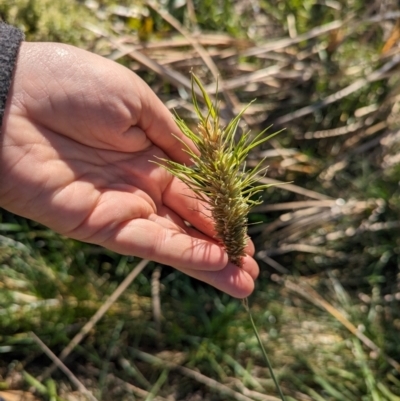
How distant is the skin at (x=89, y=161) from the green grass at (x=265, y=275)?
2.10 ft

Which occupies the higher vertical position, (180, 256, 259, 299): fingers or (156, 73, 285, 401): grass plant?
(156, 73, 285, 401): grass plant

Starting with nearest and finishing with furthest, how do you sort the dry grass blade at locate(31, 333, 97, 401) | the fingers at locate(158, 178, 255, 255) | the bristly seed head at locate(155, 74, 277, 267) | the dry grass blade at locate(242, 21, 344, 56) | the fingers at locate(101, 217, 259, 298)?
the bristly seed head at locate(155, 74, 277, 267)
the fingers at locate(101, 217, 259, 298)
the fingers at locate(158, 178, 255, 255)
the dry grass blade at locate(31, 333, 97, 401)
the dry grass blade at locate(242, 21, 344, 56)

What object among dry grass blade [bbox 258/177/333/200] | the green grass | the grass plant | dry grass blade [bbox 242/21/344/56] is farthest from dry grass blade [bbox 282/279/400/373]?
dry grass blade [bbox 242/21/344/56]

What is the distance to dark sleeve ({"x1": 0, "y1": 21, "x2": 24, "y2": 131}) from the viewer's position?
6.49ft

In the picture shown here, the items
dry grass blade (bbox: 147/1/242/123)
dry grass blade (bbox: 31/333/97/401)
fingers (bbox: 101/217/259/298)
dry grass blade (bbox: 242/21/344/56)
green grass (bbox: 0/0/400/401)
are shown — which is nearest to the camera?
fingers (bbox: 101/217/259/298)

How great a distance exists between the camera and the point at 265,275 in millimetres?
2848

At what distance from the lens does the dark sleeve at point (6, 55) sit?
77.9 inches

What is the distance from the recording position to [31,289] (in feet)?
8.48

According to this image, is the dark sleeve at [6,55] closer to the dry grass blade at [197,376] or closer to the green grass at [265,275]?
the green grass at [265,275]

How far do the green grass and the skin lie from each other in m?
0.64

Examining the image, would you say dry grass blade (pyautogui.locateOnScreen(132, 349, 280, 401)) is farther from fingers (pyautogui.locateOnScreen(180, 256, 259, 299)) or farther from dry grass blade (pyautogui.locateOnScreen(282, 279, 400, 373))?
fingers (pyautogui.locateOnScreen(180, 256, 259, 299))

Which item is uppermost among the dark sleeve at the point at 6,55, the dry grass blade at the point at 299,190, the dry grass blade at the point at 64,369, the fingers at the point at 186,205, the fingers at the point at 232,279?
the dark sleeve at the point at 6,55

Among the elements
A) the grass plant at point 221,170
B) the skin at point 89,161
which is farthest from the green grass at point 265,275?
the grass plant at point 221,170

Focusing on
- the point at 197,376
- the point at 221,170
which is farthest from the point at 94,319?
the point at 221,170
